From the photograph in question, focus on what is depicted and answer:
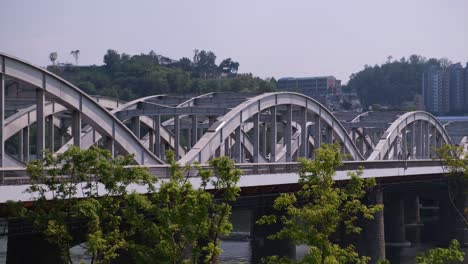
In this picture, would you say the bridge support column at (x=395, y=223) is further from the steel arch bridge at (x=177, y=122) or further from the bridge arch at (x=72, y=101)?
the bridge arch at (x=72, y=101)

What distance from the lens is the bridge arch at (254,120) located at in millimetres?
41737

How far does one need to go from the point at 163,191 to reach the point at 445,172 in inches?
1769

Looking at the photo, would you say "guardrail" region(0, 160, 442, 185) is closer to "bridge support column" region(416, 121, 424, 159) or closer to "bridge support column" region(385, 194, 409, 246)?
"bridge support column" region(385, 194, 409, 246)

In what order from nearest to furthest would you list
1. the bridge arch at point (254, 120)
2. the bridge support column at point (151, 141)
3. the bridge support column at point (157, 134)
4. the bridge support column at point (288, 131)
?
the bridge arch at point (254, 120), the bridge support column at point (288, 131), the bridge support column at point (157, 134), the bridge support column at point (151, 141)

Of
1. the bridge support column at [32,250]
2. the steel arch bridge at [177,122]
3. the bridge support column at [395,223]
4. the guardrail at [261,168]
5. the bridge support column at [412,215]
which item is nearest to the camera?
the guardrail at [261,168]

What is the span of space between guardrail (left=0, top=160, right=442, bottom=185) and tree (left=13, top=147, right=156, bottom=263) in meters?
0.79

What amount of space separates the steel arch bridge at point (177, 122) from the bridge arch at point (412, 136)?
0.09 meters

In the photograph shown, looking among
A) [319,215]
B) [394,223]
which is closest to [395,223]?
[394,223]

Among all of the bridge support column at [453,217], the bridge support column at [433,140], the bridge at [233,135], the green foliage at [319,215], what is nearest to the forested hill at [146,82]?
the bridge support column at [433,140]

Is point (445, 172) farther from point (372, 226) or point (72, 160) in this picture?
point (72, 160)

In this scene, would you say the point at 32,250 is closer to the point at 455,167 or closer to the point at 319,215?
the point at 319,215

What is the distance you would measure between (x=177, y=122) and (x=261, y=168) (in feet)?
38.6

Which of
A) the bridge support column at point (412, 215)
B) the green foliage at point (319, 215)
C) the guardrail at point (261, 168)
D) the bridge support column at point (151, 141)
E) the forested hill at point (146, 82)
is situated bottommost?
the bridge support column at point (412, 215)

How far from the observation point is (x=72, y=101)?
35094 mm
